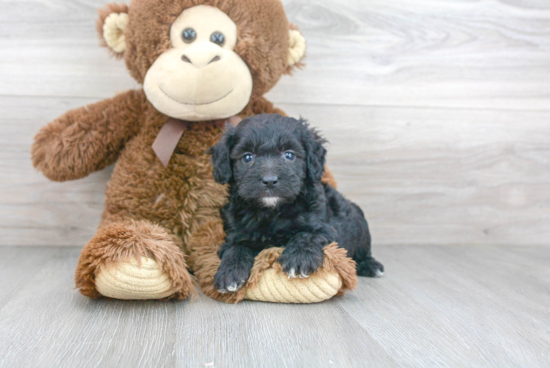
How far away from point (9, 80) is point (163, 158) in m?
0.99

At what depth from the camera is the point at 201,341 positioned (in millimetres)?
1193

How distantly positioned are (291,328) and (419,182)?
4.96 feet

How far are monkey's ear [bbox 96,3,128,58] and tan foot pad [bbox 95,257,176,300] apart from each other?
970mm

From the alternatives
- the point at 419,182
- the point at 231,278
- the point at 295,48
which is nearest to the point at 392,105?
the point at 419,182

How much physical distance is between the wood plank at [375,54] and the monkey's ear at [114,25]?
1.21 feet

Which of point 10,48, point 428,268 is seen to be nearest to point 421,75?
point 428,268

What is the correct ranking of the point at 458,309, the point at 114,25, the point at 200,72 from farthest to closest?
the point at 114,25 → the point at 200,72 → the point at 458,309

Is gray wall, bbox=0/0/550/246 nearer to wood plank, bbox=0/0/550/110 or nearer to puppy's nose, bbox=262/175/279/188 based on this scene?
wood plank, bbox=0/0/550/110

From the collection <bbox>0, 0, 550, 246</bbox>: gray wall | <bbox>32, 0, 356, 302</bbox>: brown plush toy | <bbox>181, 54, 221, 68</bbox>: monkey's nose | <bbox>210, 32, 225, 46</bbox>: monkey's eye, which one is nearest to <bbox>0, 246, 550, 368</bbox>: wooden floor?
<bbox>32, 0, 356, 302</bbox>: brown plush toy

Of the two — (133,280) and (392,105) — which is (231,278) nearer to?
(133,280)

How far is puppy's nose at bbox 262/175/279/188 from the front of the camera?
1.43 metres

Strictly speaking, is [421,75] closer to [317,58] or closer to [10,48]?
[317,58]

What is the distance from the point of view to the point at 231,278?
1448mm

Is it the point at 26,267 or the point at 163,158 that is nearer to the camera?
the point at 163,158
